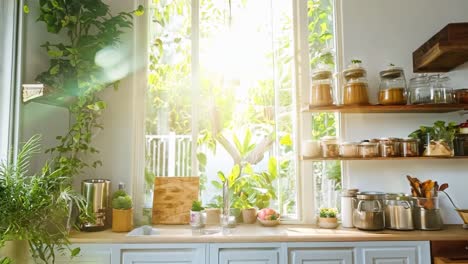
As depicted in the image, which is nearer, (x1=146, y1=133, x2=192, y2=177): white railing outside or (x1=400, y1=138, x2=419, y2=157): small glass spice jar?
(x1=400, y1=138, x2=419, y2=157): small glass spice jar

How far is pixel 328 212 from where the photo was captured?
2152 mm

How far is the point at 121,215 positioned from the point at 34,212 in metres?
0.54

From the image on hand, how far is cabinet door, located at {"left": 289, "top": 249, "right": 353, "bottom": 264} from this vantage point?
6.10 feet

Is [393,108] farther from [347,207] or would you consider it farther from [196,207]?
[196,207]

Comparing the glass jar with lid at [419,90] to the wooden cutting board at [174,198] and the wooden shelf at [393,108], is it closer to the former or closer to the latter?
the wooden shelf at [393,108]

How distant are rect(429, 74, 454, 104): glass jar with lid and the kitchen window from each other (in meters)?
0.68

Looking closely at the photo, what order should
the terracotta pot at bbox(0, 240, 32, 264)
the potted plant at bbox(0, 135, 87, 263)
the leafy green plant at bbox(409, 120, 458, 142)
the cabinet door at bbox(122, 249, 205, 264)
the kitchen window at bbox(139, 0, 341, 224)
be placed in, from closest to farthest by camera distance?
the potted plant at bbox(0, 135, 87, 263)
the terracotta pot at bbox(0, 240, 32, 264)
the cabinet door at bbox(122, 249, 205, 264)
the leafy green plant at bbox(409, 120, 458, 142)
the kitchen window at bbox(139, 0, 341, 224)

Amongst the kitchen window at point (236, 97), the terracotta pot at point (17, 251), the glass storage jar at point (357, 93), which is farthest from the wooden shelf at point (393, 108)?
the terracotta pot at point (17, 251)

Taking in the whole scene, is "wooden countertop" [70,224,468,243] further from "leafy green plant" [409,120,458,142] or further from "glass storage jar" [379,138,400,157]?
"leafy green plant" [409,120,458,142]

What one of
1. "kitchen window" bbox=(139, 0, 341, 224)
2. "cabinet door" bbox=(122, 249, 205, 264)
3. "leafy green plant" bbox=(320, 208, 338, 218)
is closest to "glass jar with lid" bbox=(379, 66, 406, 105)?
"kitchen window" bbox=(139, 0, 341, 224)

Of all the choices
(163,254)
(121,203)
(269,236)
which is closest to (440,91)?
(269,236)

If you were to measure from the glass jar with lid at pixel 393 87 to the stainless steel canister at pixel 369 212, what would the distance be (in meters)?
0.65

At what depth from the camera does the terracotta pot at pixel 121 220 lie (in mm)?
2025

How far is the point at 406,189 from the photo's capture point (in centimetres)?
227
